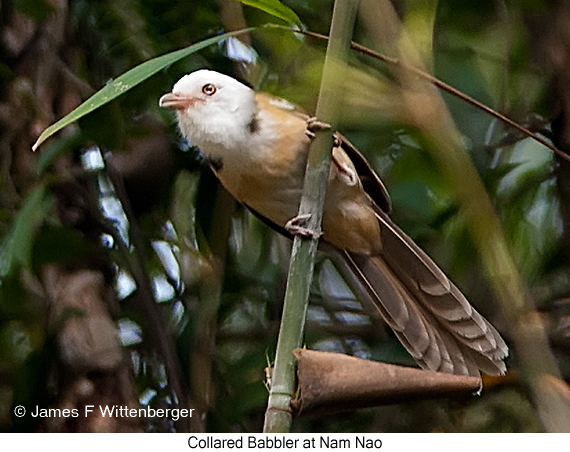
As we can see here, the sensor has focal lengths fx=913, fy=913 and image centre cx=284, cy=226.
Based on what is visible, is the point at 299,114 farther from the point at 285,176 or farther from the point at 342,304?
the point at 342,304

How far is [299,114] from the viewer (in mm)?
1490

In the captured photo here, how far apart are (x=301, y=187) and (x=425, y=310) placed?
12.0 inches

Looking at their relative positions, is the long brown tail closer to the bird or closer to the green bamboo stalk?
the bird

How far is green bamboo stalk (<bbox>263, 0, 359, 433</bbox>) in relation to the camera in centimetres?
89

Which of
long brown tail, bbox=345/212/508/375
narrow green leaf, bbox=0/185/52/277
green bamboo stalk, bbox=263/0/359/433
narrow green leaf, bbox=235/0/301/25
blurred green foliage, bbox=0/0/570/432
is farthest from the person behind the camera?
blurred green foliage, bbox=0/0/570/432

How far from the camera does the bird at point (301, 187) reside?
1411 mm

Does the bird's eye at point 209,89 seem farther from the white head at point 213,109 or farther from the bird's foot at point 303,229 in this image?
the bird's foot at point 303,229

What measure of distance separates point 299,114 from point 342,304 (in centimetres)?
50

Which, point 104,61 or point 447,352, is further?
point 104,61

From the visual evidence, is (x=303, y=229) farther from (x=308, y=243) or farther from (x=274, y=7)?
(x=274, y=7)

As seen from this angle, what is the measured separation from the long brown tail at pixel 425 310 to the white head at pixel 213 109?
1.19 feet

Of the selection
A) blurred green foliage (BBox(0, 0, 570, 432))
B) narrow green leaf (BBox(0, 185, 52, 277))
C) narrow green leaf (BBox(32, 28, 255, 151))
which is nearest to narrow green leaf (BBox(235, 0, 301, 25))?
narrow green leaf (BBox(32, 28, 255, 151))

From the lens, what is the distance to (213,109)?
141cm
